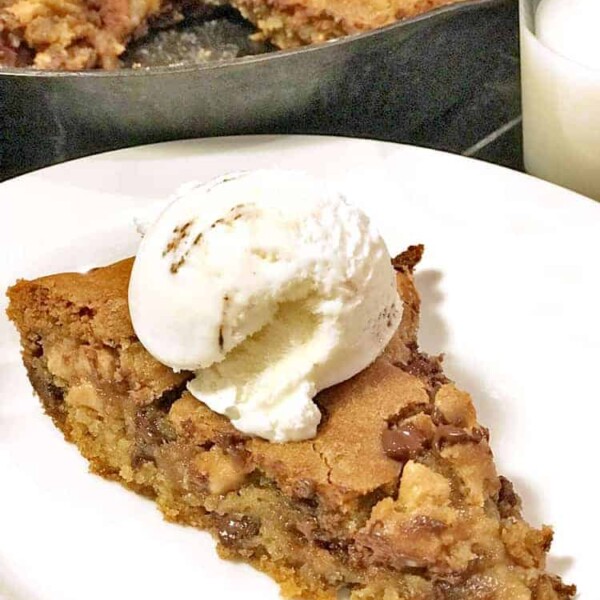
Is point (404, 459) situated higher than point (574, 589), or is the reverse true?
point (404, 459)

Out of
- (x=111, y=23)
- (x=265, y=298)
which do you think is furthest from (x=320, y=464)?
(x=111, y=23)

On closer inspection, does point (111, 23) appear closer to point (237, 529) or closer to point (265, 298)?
point (265, 298)

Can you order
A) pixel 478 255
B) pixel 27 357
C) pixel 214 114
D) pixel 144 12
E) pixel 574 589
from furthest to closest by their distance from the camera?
pixel 144 12 → pixel 214 114 → pixel 478 255 → pixel 27 357 → pixel 574 589

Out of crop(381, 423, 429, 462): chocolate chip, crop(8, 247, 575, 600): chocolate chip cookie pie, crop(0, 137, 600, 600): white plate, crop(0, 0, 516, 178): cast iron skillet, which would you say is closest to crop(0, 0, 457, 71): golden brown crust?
crop(0, 0, 516, 178): cast iron skillet

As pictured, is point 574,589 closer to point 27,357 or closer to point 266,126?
point 27,357

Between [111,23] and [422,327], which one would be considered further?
[111,23]

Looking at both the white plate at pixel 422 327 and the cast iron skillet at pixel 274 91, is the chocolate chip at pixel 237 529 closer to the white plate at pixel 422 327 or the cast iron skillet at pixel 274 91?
the white plate at pixel 422 327

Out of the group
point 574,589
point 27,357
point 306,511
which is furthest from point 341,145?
point 574,589

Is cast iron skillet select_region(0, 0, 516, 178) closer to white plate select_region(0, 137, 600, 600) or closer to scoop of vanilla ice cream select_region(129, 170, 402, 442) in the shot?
white plate select_region(0, 137, 600, 600)
